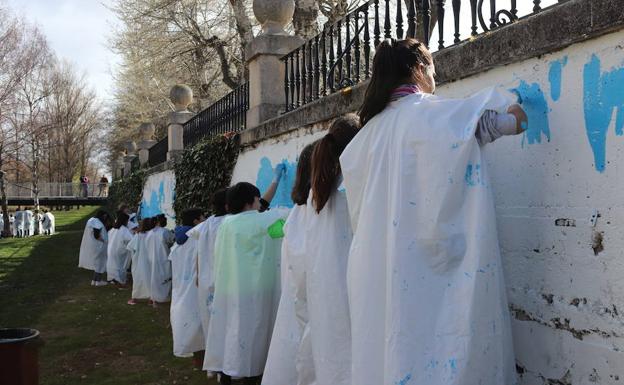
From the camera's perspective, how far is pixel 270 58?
7.56 metres

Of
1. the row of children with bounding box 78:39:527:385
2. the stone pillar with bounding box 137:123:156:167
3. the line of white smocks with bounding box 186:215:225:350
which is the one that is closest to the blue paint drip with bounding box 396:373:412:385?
the row of children with bounding box 78:39:527:385

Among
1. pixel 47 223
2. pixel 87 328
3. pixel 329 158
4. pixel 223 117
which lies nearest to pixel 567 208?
pixel 329 158

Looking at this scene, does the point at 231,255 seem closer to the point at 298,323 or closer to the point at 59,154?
the point at 298,323

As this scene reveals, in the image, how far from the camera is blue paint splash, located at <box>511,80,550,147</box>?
116 inches

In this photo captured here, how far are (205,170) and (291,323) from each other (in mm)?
5740

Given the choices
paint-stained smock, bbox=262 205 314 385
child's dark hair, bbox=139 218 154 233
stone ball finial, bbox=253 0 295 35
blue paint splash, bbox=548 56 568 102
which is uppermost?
stone ball finial, bbox=253 0 295 35

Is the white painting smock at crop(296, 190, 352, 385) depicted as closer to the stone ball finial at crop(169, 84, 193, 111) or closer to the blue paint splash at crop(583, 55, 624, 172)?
the blue paint splash at crop(583, 55, 624, 172)

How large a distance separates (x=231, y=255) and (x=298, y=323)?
1238 millimetres

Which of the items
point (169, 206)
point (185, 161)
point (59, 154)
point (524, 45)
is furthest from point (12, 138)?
point (524, 45)

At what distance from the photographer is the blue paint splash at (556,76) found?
2873 mm

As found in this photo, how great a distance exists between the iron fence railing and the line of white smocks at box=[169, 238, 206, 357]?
37834 millimetres

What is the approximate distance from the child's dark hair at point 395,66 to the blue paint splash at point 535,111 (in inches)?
22.1

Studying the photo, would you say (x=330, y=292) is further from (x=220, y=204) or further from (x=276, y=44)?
(x=276, y=44)

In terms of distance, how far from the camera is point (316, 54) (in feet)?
20.9
